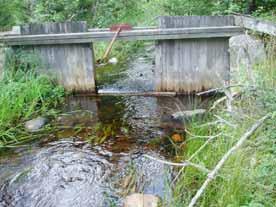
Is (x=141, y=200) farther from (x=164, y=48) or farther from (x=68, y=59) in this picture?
(x=68, y=59)

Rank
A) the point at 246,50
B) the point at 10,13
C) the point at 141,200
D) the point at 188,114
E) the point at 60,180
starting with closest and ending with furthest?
the point at 141,200 → the point at 60,180 → the point at 246,50 → the point at 188,114 → the point at 10,13

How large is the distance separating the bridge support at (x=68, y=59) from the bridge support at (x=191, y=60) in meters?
1.22

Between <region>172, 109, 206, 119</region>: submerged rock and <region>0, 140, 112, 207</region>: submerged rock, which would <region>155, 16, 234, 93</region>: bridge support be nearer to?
<region>172, 109, 206, 119</region>: submerged rock

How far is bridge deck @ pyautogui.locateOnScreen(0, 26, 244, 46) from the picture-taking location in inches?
250

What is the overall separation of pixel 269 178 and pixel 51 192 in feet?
7.26

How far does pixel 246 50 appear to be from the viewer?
461 cm

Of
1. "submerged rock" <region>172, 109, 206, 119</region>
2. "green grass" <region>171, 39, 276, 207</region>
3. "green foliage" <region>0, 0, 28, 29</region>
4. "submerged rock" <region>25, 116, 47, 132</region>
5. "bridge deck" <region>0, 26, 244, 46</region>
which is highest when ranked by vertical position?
"green foliage" <region>0, 0, 28, 29</region>

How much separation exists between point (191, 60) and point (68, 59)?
2.12 m

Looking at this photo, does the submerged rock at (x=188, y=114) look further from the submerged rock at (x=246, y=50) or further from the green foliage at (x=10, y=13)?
the green foliage at (x=10, y=13)

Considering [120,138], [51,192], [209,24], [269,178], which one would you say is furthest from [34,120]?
[269,178]

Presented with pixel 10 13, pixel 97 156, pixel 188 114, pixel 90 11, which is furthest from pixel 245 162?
pixel 90 11

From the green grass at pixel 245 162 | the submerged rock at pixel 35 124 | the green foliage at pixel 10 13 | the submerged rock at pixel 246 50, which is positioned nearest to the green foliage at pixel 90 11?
the green foliage at pixel 10 13

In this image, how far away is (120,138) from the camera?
5141 mm

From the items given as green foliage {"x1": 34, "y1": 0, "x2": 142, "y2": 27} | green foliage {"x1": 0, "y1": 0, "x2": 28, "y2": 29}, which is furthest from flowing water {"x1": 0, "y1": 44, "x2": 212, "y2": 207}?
green foliage {"x1": 34, "y1": 0, "x2": 142, "y2": 27}
